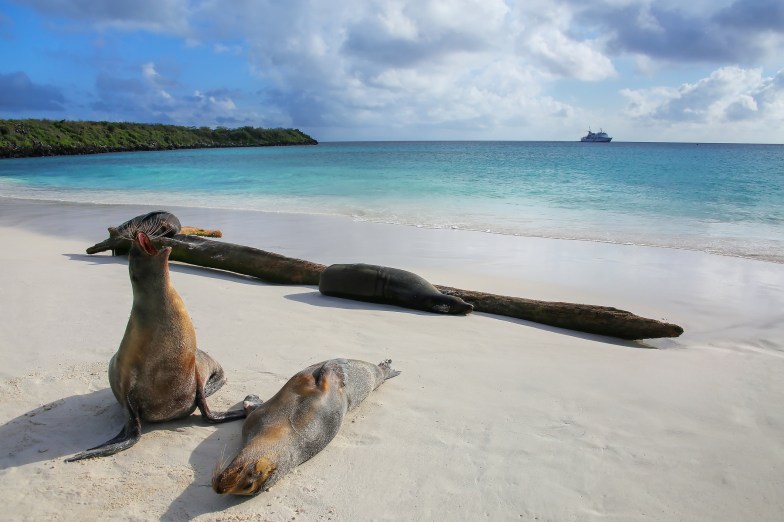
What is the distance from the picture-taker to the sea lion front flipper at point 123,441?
10.2 ft

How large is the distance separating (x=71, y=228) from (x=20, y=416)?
10.3 m

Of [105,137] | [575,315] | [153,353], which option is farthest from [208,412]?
[105,137]

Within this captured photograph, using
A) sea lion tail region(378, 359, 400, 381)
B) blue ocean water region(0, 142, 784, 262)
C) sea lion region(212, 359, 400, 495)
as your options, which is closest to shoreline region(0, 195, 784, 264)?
blue ocean water region(0, 142, 784, 262)

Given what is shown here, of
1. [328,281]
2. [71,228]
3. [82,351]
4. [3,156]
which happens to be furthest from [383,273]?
[3,156]

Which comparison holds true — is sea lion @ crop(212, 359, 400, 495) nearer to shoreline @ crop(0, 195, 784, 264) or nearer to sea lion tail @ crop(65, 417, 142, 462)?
sea lion tail @ crop(65, 417, 142, 462)

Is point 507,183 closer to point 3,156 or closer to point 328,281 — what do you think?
point 328,281

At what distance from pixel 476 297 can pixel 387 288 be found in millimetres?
1080

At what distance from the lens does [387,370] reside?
441cm

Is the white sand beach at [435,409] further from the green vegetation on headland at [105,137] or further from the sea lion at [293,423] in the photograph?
the green vegetation on headland at [105,137]

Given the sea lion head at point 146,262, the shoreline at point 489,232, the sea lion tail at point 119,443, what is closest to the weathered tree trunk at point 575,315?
the sea lion head at point 146,262

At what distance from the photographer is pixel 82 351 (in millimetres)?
4637

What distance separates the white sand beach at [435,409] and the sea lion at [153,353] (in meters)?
0.13

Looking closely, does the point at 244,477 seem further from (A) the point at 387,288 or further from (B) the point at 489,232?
(B) the point at 489,232

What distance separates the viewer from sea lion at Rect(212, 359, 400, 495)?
2.81 meters
